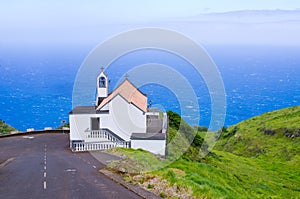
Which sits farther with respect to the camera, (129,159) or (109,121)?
(109,121)

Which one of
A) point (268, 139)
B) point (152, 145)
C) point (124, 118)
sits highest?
point (124, 118)

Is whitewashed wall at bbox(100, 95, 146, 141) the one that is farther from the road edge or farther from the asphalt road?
the road edge

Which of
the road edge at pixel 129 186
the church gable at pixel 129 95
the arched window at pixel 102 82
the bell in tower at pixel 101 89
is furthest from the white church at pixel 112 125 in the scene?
the road edge at pixel 129 186

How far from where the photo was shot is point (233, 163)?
30625 millimetres

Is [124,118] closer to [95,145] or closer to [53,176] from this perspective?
[95,145]

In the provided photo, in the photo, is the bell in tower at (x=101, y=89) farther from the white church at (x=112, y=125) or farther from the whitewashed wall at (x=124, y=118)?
the whitewashed wall at (x=124, y=118)

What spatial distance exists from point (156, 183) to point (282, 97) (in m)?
137

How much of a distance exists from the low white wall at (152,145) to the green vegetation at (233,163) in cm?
80

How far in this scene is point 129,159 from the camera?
17125mm

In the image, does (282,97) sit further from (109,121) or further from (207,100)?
(109,121)

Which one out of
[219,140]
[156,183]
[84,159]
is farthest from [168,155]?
[219,140]

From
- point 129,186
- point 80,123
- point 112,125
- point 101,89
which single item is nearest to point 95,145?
point 112,125

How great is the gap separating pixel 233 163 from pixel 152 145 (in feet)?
34.6

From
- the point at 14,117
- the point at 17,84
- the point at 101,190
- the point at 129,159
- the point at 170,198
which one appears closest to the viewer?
the point at 170,198
